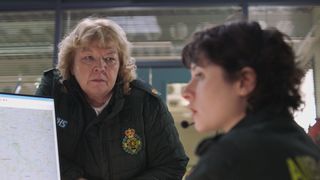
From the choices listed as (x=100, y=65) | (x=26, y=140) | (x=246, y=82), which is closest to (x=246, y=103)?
(x=246, y=82)

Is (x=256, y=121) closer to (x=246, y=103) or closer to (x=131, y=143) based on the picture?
(x=246, y=103)

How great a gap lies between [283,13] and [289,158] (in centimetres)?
392

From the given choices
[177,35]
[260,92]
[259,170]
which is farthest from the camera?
[177,35]

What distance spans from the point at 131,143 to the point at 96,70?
286mm

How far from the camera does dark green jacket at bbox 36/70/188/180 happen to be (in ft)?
5.17

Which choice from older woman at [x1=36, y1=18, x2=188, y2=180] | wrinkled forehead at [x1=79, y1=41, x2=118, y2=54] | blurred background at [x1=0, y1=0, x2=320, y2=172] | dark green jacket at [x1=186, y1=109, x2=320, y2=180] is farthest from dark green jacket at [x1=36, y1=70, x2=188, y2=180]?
blurred background at [x1=0, y1=0, x2=320, y2=172]

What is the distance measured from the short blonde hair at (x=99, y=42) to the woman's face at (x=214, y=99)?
722 millimetres

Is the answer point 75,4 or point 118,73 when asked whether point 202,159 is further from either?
point 75,4

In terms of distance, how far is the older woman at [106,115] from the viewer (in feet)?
5.19

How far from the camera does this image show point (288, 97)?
0.93 m

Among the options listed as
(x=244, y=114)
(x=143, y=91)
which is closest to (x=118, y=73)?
(x=143, y=91)

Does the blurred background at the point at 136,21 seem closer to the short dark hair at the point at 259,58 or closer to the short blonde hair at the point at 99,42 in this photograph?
the short blonde hair at the point at 99,42

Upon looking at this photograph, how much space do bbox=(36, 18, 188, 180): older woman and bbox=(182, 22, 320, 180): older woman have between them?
647 mm

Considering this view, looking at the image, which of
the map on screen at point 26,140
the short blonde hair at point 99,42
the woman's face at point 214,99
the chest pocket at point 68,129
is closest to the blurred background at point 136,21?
the short blonde hair at point 99,42
